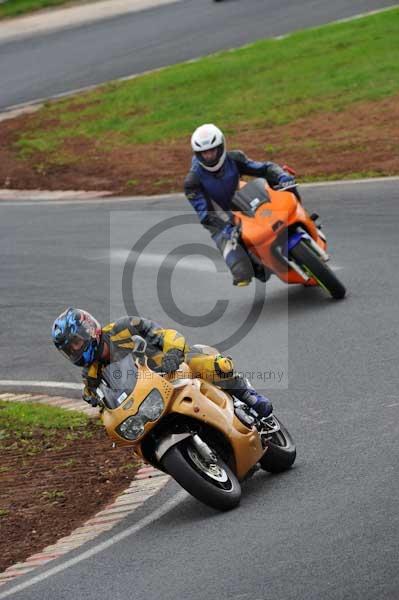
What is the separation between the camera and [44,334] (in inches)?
584

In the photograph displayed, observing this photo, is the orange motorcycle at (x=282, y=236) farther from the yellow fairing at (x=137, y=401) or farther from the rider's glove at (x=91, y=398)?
the yellow fairing at (x=137, y=401)

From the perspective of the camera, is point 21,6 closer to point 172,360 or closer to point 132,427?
point 172,360

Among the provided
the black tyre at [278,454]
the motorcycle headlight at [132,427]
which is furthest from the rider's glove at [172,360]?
the black tyre at [278,454]

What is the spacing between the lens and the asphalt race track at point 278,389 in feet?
23.7

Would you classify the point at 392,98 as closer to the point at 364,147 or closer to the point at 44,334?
the point at 364,147

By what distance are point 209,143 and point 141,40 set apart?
20853 mm

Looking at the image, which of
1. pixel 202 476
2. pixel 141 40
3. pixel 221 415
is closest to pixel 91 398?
pixel 221 415

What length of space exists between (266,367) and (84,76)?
68.0ft

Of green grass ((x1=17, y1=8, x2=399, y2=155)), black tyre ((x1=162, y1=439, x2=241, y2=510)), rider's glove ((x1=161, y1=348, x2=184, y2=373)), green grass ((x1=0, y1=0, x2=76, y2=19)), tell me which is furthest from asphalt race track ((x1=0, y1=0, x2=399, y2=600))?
green grass ((x1=0, y1=0, x2=76, y2=19))

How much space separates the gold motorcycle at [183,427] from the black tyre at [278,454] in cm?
17

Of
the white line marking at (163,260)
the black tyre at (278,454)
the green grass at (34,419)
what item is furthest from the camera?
the white line marking at (163,260)

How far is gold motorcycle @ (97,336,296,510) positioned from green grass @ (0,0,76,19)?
32497mm

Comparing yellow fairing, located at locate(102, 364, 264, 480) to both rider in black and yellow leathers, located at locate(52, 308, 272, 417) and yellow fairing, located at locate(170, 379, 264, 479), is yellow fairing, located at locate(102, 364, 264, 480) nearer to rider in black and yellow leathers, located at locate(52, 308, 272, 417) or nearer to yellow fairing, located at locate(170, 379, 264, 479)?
yellow fairing, located at locate(170, 379, 264, 479)

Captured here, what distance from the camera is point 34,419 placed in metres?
11.7
